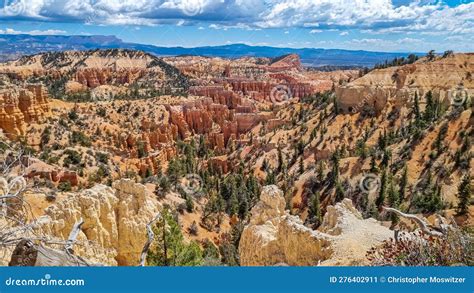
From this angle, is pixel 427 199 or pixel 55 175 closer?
pixel 427 199

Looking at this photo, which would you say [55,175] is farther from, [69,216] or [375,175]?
[375,175]

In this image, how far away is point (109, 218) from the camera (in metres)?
15.5

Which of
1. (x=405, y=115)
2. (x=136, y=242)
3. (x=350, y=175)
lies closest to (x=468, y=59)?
(x=405, y=115)

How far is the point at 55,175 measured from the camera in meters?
29.7

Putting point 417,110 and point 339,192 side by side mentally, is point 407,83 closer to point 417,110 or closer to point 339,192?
point 417,110

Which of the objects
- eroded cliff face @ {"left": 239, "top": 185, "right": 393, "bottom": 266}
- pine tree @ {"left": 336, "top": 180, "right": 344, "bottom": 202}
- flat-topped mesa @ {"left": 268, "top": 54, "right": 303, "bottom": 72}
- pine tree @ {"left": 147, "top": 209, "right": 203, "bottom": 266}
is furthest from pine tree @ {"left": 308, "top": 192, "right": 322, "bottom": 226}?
flat-topped mesa @ {"left": 268, "top": 54, "right": 303, "bottom": 72}

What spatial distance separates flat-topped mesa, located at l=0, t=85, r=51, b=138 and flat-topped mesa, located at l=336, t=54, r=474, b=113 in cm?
3772

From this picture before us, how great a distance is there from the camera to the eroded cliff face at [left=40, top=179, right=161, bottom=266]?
45.9 ft

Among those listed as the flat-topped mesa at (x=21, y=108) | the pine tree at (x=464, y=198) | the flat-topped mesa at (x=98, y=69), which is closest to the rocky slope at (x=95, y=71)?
the flat-topped mesa at (x=98, y=69)

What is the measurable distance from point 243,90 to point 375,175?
8124cm

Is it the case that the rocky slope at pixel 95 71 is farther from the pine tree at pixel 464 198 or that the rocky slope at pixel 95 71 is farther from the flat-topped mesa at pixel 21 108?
the pine tree at pixel 464 198

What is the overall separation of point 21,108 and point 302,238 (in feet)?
145

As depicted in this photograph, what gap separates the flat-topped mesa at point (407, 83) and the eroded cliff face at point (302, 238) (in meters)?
41.8

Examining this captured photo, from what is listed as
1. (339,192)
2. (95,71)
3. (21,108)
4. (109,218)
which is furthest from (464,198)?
(95,71)
